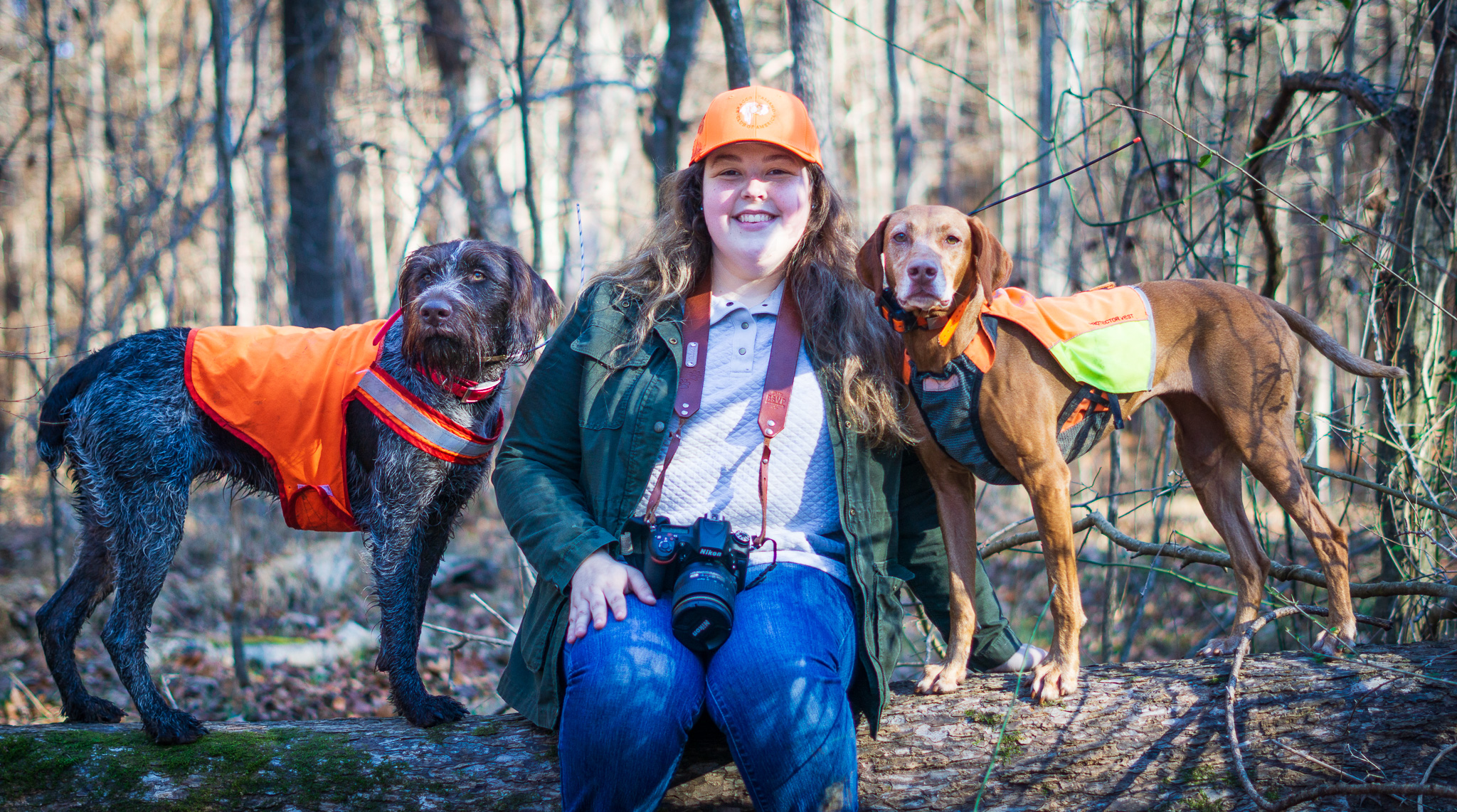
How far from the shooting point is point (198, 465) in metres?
3.29

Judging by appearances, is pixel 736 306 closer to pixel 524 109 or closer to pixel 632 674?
pixel 632 674

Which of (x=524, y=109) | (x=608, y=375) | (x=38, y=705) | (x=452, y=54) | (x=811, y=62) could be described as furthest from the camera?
(x=452, y=54)

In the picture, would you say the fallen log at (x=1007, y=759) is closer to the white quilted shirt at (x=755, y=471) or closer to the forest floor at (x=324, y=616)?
the white quilted shirt at (x=755, y=471)

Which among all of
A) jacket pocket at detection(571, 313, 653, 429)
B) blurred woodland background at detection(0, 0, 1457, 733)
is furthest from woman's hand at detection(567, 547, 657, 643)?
blurred woodland background at detection(0, 0, 1457, 733)

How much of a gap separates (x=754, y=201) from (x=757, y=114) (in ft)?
0.85

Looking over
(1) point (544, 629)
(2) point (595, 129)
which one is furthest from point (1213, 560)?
(2) point (595, 129)

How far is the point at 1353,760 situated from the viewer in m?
2.52

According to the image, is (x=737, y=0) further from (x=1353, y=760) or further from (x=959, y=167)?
(x=959, y=167)

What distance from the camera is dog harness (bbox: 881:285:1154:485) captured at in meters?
2.85

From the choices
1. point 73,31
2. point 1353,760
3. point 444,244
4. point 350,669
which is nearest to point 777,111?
point 444,244

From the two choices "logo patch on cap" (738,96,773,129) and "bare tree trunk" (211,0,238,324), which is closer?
"logo patch on cap" (738,96,773,129)

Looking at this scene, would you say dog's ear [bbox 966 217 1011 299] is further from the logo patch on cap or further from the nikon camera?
the nikon camera

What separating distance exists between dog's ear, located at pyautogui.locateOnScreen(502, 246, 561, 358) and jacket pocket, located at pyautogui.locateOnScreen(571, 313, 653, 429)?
0.64 metres

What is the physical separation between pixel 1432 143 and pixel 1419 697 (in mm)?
2188
